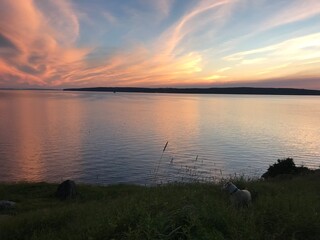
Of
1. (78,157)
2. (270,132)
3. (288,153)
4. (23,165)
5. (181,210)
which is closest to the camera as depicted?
(181,210)

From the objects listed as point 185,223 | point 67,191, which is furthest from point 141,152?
point 185,223

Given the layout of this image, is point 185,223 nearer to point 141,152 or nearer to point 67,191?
point 67,191

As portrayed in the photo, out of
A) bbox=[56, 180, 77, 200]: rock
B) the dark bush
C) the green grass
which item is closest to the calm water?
the dark bush

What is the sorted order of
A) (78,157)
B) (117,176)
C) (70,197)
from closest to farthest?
(70,197) < (117,176) < (78,157)

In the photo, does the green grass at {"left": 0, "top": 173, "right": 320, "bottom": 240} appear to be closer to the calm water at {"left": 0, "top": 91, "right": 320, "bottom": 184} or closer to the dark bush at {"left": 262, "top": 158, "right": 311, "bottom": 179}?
the calm water at {"left": 0, "top": 91, "right": 320, "bottom": 184}

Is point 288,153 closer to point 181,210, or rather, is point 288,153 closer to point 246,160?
point 246,160

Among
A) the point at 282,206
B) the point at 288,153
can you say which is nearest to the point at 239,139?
the point at 288,153

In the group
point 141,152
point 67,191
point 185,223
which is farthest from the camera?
point 141,152

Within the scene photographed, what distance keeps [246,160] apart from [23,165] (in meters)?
24.8

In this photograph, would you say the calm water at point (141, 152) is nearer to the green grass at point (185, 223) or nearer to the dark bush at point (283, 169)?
the dark bush at point (283, 169)

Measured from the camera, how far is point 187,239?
670cm

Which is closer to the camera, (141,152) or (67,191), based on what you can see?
(67,191)

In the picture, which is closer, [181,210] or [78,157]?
[181,210]

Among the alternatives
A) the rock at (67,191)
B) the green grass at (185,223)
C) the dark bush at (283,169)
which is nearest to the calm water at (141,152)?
the dark bush at (283,169)
